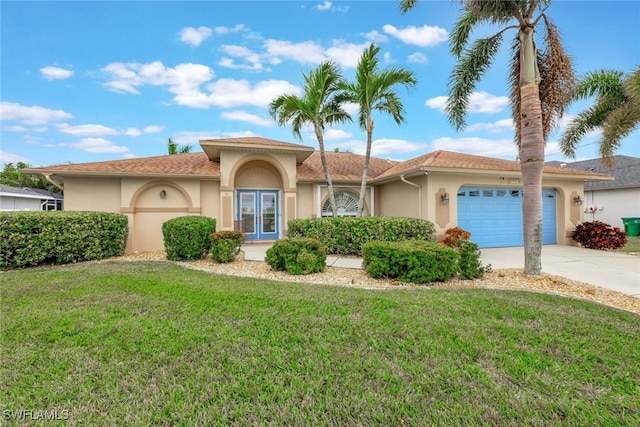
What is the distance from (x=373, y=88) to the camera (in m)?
10.4

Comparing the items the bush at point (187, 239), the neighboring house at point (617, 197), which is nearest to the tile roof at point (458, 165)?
the bush at point (187, 239)

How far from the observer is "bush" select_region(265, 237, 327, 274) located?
7109mm

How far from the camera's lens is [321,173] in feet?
44.3

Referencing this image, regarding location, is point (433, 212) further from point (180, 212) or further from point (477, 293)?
point (180, 212)

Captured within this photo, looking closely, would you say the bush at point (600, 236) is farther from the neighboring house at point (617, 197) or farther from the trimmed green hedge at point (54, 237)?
the trimmed green hedge at point (54, 237)

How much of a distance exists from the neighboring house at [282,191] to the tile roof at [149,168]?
0.12 ft

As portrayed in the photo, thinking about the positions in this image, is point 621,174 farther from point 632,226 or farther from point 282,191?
point 282,191

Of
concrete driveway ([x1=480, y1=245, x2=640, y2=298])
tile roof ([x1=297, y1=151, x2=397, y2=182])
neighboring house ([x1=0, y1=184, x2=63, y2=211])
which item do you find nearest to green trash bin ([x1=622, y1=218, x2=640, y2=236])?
concrete driveway ([x1=480, y1=245, x2=640, y2=298])

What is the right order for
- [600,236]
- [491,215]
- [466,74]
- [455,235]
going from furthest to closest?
[491,215] < [600,236] < [455,235] < [466,74]

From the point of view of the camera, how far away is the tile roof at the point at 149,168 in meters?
10.2

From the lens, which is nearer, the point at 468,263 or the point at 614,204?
the point at 468,263

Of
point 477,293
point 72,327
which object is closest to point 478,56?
point 477,293

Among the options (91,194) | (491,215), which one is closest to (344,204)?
(491,215)

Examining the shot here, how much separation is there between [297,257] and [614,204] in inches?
935
